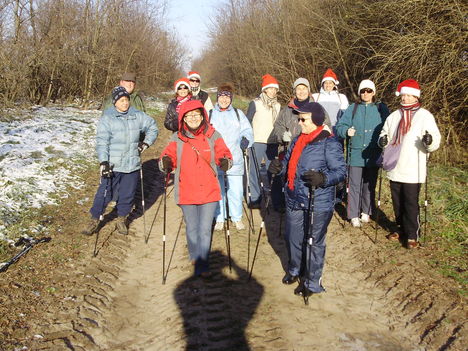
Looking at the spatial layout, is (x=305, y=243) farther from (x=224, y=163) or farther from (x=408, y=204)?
(x=408, y=204)

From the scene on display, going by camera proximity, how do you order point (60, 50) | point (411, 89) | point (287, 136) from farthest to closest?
point (60, 50) → point (287, 136) → point (411, 89)

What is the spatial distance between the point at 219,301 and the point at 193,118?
204cm

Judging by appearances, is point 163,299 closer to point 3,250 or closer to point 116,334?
point 116,334

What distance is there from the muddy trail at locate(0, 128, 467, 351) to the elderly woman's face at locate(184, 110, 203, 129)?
1.84m

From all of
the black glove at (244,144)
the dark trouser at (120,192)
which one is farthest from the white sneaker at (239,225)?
the dark trouser at (120,192)

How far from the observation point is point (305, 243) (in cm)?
464

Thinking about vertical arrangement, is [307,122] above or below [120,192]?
above

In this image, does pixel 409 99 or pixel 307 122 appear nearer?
pixel 307 122

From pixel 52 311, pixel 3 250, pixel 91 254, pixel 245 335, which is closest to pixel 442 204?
pixel 245 335

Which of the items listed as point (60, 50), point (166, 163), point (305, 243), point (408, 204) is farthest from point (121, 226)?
point (60, 50)

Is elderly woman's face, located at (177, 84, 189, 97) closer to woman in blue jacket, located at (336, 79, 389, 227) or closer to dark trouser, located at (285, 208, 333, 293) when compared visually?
woman in blue jacket, located at (336, 79, 389, 227)

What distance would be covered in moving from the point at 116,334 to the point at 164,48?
30.2m

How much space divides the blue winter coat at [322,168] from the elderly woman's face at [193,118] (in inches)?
49.7

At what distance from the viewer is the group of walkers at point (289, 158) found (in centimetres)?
441
